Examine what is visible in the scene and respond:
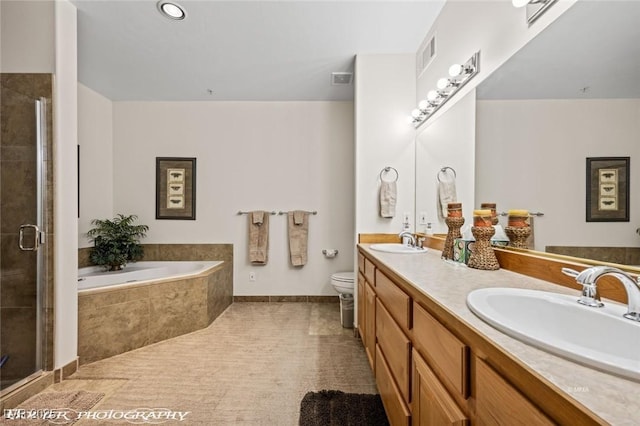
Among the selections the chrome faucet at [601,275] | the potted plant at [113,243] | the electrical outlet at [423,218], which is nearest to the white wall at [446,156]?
the electrical outlet at [423,218]

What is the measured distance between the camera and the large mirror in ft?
2.51

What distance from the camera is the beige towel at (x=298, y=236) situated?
3.09 meters

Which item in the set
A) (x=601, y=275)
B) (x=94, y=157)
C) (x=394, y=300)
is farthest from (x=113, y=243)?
(x=601, y=275)

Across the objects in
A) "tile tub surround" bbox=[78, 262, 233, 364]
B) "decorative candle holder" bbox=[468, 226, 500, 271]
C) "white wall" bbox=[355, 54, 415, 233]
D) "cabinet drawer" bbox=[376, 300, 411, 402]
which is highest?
"white wall" bbox=[355, 54, 415, 233]

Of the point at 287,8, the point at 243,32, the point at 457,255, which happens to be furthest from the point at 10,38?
the point at 457,255

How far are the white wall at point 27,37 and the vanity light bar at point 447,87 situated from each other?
2494 mm

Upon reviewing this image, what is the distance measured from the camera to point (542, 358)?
0.44 meters

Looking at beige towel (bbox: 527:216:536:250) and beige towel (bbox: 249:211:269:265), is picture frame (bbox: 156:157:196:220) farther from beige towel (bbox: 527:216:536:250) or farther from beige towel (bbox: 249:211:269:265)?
beige towel (bbox: 527:216:536:250)

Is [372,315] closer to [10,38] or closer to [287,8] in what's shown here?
[287,8]

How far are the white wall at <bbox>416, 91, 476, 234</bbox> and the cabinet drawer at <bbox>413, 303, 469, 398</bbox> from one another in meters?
0.85

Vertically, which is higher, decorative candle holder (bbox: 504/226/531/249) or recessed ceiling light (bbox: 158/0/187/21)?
recessed ceiling light (bbox: 158/0/187/21)

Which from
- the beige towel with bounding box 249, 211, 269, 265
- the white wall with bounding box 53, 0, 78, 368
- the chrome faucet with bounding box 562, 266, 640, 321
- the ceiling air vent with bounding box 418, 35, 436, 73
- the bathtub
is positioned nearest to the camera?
the chrome faucet with bounding box 562, 266, 640, 321

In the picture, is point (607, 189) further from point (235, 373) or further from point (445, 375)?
point (235, 373)

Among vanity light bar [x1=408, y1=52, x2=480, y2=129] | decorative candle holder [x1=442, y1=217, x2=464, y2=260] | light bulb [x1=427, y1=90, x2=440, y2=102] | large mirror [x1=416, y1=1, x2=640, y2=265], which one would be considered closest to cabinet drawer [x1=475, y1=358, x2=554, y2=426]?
large mirror [x1=416, y1=1, x2=640, y2=265]
